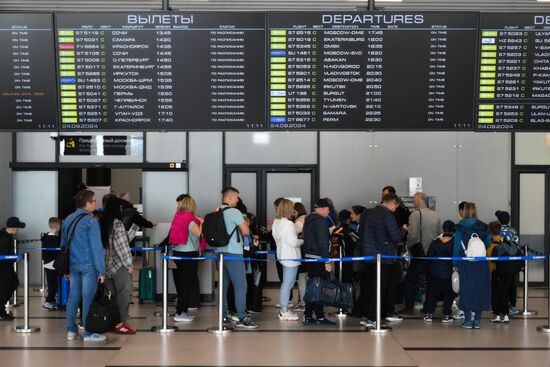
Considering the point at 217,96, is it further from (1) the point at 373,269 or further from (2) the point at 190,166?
(2) the point at 190,166

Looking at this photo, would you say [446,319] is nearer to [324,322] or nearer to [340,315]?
[340,315]

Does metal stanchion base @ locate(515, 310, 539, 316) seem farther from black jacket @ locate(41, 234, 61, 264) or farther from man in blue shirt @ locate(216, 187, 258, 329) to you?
black jacket @ locate(41, 234, 61, 264)

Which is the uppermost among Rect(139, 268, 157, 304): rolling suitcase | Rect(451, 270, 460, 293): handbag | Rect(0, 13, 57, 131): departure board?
Rect(0, 13, 57, 131): departure board

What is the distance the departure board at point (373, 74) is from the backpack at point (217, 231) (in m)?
1.36

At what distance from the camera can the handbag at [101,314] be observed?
7680 millimetres

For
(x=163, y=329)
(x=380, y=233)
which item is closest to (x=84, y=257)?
(x=163, y=329)

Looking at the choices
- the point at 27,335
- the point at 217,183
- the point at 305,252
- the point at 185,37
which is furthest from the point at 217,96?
the point at 217,183

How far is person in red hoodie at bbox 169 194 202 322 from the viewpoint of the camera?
8.91 metres

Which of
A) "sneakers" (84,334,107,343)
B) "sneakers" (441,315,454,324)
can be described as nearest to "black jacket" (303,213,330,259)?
"sneakers" (441,315,454,324)

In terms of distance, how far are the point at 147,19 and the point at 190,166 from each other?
5232mm

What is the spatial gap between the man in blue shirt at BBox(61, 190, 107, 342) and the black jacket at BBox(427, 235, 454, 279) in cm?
385

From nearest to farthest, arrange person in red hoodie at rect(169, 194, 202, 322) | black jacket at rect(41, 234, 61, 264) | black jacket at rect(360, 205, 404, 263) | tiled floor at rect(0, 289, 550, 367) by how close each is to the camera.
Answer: tiled floor at rect(0, 289, 550, 367)
black jacket at rect(360, 205, 404, 263)
person in red hoodie at rect(169, 194, 202, 322)
black jacket at rect(41, 234, 61, 264)

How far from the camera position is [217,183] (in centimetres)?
1250

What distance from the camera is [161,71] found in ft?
25.0
